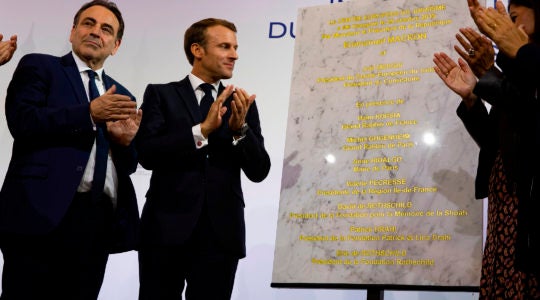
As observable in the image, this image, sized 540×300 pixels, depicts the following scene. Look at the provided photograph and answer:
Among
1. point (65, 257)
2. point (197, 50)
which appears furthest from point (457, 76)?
point (65, 257)

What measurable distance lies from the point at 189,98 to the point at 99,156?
47cm

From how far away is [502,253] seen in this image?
2.35 metres

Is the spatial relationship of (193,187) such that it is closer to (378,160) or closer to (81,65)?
(81,65)

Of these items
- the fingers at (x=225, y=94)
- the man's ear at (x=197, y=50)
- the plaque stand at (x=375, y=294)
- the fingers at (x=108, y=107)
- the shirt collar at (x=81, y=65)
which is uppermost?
the man's ear at (x=197, y=50)

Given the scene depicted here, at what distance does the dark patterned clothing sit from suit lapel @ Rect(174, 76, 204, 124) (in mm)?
1196

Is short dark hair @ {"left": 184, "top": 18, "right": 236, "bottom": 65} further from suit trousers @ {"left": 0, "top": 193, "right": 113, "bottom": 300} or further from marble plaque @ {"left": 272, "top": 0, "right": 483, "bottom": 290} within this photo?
suit trousers @ {"left": 0, "top": 193, "right": 113, "bottom": 300}

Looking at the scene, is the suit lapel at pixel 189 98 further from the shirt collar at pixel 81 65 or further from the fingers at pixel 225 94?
the shirt collar at pixel 81 65

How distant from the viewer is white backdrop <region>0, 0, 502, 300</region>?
3.98m

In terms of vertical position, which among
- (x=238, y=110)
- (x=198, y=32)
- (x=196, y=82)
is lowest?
(x=238, y=110)

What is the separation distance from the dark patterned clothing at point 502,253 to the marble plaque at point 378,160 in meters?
0.36

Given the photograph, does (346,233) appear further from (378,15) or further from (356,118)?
(378,15)

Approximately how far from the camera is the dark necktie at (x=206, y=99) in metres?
3.03

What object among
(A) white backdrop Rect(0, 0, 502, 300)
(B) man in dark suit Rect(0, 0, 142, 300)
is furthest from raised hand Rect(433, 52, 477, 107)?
(A) white backdrop Rect(0, 0, 502, 300)

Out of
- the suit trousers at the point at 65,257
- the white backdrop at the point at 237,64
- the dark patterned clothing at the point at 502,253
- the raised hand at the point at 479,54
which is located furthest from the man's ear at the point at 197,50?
the dark patterned clothing at the point at 502,253
